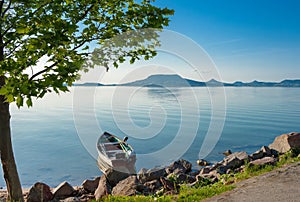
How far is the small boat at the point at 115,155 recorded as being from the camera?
14.7 metres

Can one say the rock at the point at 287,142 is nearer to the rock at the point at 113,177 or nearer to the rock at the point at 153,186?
the rock at the point at 153,186

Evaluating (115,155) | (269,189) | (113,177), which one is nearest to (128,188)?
(113,177)

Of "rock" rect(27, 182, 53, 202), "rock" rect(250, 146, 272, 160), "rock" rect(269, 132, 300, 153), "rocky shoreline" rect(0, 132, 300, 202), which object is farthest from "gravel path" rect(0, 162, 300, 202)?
"rock" rect(27, 182, 53, 202)

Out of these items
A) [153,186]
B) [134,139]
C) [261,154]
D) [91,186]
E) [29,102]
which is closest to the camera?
[29,102]

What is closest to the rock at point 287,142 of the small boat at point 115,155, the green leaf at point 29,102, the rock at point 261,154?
the rock at point 261,154

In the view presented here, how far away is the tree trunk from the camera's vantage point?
5641 millimetres

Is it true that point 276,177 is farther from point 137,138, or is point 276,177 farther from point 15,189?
point 137,138

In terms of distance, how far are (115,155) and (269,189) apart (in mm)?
10529

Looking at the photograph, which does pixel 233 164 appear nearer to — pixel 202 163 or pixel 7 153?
pixel 202 163

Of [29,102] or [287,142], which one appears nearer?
[29,102]

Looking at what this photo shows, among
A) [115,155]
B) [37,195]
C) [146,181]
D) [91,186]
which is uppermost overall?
[115,155]

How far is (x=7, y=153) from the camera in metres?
5.82

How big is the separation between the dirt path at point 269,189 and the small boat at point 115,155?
8.47 meters

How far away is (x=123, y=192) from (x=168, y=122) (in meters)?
26.4
